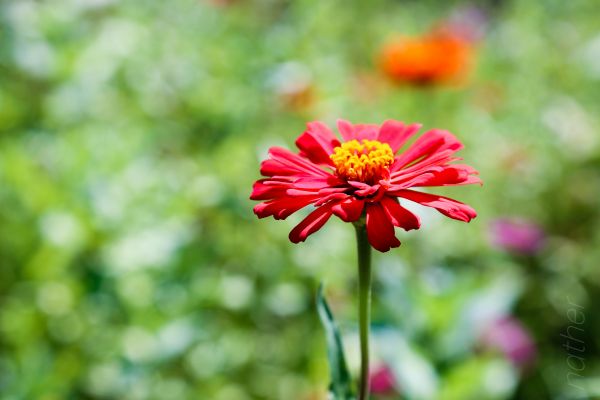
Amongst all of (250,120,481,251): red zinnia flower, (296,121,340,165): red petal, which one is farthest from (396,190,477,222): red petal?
(296,121,340,165): red petal

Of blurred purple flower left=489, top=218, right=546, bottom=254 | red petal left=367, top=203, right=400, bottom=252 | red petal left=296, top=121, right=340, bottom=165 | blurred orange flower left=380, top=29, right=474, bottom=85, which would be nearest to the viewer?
red petal left=367, top=203, right=400, bottom=252

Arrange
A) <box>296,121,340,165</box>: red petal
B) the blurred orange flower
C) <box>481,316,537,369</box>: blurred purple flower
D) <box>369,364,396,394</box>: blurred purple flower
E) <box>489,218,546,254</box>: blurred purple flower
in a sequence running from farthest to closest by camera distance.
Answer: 1. the blurred orange flower
2. <box>489,218,546,254</box>: blurred purple flower
3. <box>481,316,537,369</box>: blurred purple flower
4. <box>369,364,396,394</box>: blurred purple flower
5. <box>296,121,340,165</box>: red petal

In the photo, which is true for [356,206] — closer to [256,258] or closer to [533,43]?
[256,258]

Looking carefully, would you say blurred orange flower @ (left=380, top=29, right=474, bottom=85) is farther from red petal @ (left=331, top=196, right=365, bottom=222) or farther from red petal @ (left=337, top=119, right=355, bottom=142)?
red petal @ (left=331, top=196, right=365, bottom=222)

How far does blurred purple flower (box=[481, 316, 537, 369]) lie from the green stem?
2.48 ft

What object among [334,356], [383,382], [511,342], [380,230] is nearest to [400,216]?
[380,230]

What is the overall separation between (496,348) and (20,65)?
1300mm

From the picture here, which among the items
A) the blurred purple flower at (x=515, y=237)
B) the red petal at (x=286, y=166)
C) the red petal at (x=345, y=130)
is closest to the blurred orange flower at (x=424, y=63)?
the blurred purple flower at (x=515, y=237)

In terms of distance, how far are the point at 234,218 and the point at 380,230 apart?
2.96 ft

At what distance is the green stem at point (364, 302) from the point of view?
0.52m

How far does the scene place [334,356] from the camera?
0.56 metres

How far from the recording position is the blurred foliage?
1125mm

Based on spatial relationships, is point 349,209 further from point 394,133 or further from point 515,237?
point 515,237

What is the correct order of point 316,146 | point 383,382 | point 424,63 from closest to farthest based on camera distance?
point 316,146, point 383,382, point 424,63
